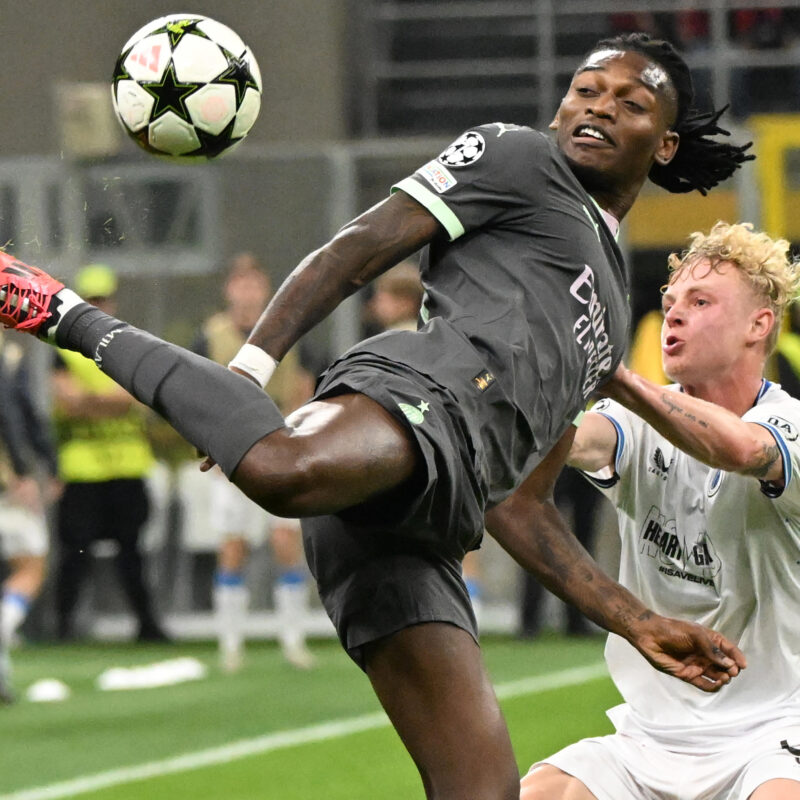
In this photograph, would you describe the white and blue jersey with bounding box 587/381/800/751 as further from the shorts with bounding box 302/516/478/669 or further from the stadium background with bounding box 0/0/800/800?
the stadium background with bounding box 0/0/800/800

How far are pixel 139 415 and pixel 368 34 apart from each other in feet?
19.0

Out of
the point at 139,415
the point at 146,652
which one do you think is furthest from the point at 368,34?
the point at 146,652

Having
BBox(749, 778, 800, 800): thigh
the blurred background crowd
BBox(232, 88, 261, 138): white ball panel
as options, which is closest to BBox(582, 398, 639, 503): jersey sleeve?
BBox(749, 778, 800, 800): thigh

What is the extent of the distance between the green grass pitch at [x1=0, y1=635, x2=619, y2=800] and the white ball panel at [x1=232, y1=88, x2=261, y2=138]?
304 cm

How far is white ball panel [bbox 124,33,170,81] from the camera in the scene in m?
3.92

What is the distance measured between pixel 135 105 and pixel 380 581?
4.20 ft

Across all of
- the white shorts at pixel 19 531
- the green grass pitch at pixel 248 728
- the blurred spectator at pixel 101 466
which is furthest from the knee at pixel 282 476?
the blurred spectator at pixel 101 466

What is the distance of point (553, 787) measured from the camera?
374cm

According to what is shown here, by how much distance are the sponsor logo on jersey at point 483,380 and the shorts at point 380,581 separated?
0.36 meters

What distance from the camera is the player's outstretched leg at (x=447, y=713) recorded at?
342cm

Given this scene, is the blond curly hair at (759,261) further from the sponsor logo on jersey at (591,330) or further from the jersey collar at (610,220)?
the sponsor logo on jersey at (591,330)

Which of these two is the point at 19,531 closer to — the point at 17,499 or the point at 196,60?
the point at 17,499

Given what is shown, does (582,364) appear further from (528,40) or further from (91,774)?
(528,40)

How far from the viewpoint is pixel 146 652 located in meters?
10.1
